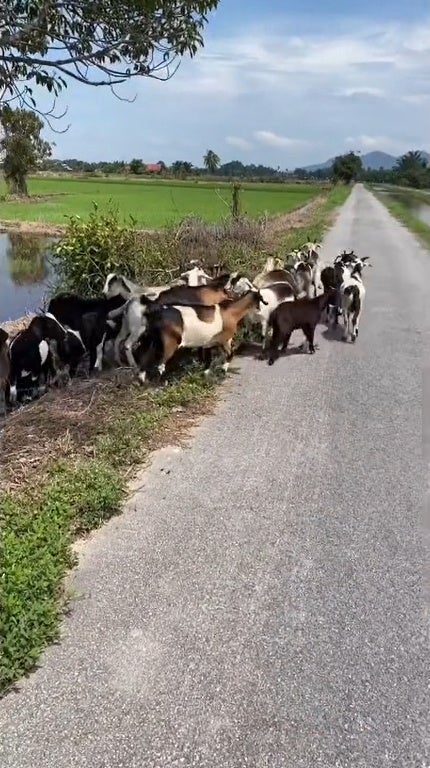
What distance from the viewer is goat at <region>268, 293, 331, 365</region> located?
854 cm

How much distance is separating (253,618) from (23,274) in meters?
19.8

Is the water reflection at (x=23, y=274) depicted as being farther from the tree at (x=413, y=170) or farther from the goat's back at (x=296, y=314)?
the tree at (x=413, y=170)

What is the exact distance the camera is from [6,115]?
3979mm

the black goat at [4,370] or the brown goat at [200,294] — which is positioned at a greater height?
the brown goat at [200,294]

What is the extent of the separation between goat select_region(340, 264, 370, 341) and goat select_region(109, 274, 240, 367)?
1.50m

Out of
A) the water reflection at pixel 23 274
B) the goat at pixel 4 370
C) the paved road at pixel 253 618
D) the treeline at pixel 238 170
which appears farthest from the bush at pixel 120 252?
the treeline at pixel 238 170

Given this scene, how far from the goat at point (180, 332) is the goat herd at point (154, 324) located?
0.03 feet

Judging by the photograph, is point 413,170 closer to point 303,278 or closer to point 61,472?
point 303,278

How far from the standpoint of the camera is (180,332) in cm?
718

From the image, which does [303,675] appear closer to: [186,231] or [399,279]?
[186,231]

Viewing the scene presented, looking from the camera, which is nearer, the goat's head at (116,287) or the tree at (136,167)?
the goat's head at (116,287)

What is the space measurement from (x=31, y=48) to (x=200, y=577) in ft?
10.5

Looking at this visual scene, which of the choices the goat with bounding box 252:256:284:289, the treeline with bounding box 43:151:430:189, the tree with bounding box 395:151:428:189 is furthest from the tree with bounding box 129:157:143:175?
the goat with bounding box 252:256:284:289

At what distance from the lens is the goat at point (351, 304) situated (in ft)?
30.8
